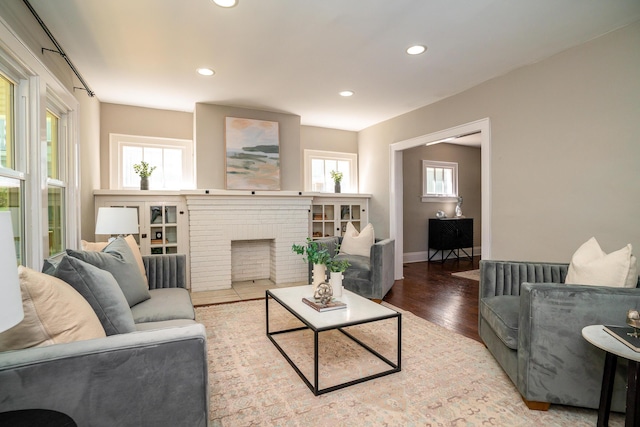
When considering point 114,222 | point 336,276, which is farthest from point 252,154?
point 336,276

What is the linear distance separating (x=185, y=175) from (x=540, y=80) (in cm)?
442

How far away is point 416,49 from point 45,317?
305 cm

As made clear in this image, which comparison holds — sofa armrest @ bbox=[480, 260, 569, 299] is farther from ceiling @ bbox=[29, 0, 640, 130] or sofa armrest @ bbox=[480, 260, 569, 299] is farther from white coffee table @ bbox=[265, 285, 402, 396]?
ceiling @ bbox=[29, 0, 640, 130]

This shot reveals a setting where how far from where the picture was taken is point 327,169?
5.88 m

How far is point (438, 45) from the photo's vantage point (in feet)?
9.29

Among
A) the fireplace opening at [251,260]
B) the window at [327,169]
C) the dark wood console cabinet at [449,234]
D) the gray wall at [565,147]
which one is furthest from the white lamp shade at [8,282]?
the dark wood console cabinet at [449,234]

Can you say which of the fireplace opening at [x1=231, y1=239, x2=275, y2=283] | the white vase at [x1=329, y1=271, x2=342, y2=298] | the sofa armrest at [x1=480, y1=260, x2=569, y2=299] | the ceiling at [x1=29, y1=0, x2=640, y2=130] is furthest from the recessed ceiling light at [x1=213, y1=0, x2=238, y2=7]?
the fireplace opening at [x1=231, y1=239, x2=275, y2=283]

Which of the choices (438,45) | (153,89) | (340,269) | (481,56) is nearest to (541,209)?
(481,56)

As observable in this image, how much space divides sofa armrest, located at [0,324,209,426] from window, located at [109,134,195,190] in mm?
3961

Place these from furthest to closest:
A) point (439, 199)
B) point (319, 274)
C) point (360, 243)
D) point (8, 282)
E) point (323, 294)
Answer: point (439, 199)
point (360, 243)
point (319, 274)
point (323, 294)
point (8, 282)

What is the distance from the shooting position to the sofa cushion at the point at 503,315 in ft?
6.58

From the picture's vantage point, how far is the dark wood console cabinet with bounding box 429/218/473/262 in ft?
22.0

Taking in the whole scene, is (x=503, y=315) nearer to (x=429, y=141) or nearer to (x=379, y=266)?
(x=379, y=266)

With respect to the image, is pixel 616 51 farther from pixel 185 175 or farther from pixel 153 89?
pixel 185 175
